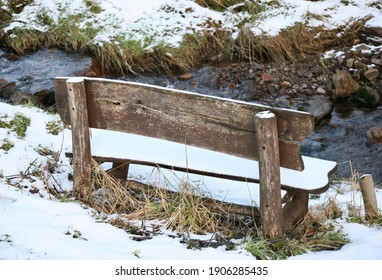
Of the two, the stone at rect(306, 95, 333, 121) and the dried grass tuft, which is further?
the stone at rect(306, 95, 333, 121)

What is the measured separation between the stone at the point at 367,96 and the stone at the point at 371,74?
0.27 meters

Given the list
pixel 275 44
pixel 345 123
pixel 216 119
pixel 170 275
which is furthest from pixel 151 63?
pixel 170 275

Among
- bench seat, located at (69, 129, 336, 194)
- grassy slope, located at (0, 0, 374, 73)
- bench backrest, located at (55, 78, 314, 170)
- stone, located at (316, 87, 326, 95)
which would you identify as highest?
bench backrest, located at (55, 78, 314, 170)

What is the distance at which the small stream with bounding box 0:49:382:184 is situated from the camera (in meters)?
7.04

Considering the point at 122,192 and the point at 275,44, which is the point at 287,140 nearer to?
the point at 122,192

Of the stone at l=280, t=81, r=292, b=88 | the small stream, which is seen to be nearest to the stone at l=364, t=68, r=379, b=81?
the small stream

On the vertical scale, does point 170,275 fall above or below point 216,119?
below

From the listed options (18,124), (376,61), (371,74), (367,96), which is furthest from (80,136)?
(376,61)

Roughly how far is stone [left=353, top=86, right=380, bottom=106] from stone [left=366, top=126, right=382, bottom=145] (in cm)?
76

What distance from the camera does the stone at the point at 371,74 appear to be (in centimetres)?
828

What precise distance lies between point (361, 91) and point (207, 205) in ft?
14.1

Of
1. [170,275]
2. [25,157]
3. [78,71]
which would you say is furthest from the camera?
[78,71]

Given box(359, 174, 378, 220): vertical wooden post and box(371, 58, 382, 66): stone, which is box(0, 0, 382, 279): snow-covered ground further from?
box(371, 58, 382, 66): stone

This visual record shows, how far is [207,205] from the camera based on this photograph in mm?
4371
